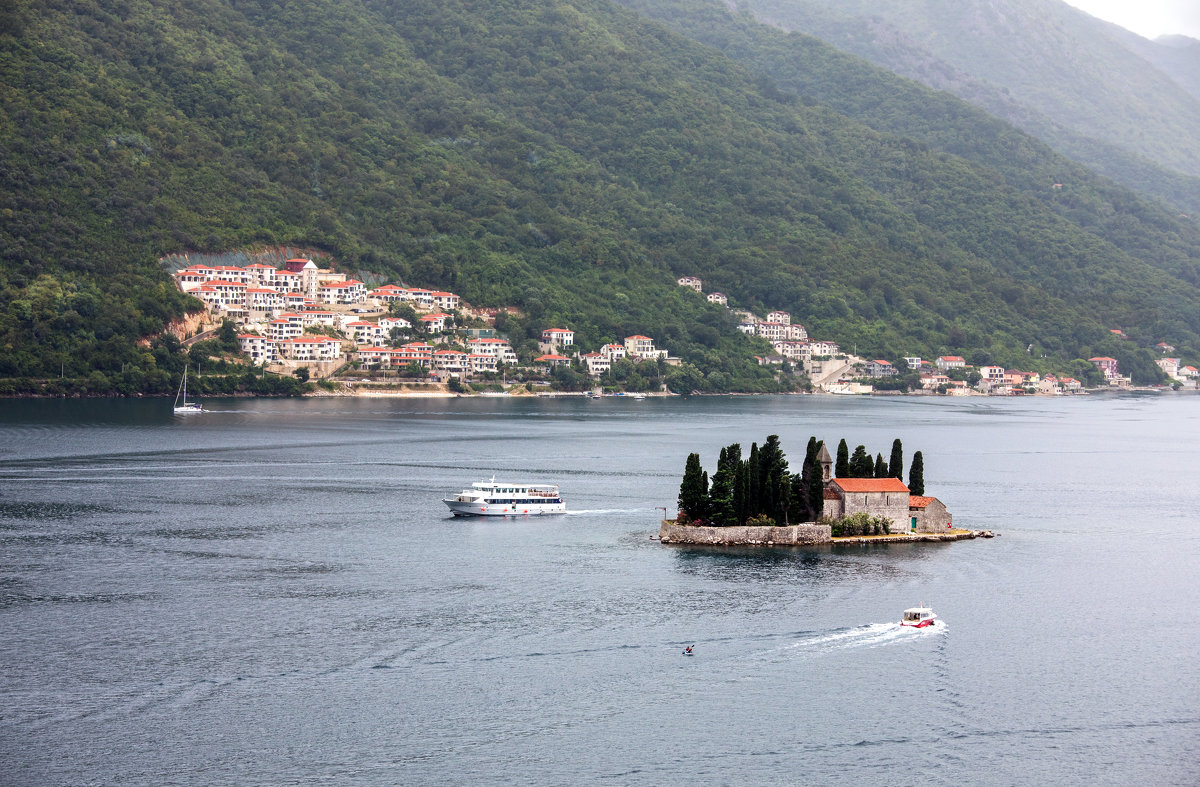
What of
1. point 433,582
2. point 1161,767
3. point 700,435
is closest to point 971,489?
point 700,435

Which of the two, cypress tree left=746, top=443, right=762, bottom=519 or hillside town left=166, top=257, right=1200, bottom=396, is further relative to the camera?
hillside town left=166, top=257, right=1200, bottom=396

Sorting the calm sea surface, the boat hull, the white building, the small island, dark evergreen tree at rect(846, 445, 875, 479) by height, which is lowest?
the calm sea surface

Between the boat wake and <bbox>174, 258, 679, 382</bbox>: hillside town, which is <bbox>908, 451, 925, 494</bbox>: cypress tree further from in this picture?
<bbox>174, 258, 679, 382</bbox>: hillside town

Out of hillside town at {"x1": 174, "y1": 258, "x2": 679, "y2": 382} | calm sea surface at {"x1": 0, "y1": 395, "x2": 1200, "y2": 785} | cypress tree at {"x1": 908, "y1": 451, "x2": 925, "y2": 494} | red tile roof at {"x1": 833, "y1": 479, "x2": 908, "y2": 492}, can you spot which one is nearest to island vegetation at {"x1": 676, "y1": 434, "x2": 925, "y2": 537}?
red tile roof at {"x1": 833, "y1": 479, "x2": 908, "y2": 492}

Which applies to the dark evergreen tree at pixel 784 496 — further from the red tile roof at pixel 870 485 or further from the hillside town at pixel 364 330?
the hillside town at pixel 364 330

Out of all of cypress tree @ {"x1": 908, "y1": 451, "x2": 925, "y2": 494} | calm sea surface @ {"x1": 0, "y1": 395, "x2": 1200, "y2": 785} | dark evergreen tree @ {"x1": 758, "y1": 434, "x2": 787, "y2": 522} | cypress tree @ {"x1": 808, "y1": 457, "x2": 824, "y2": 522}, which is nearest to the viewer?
calm sea surface @ {"x1": 0, "y1": 395, "x2": 1200, "y2": 785}

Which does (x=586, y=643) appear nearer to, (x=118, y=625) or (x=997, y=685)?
(x=997, y=685)

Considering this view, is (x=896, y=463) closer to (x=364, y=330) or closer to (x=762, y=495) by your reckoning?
(x=762, y=495)
